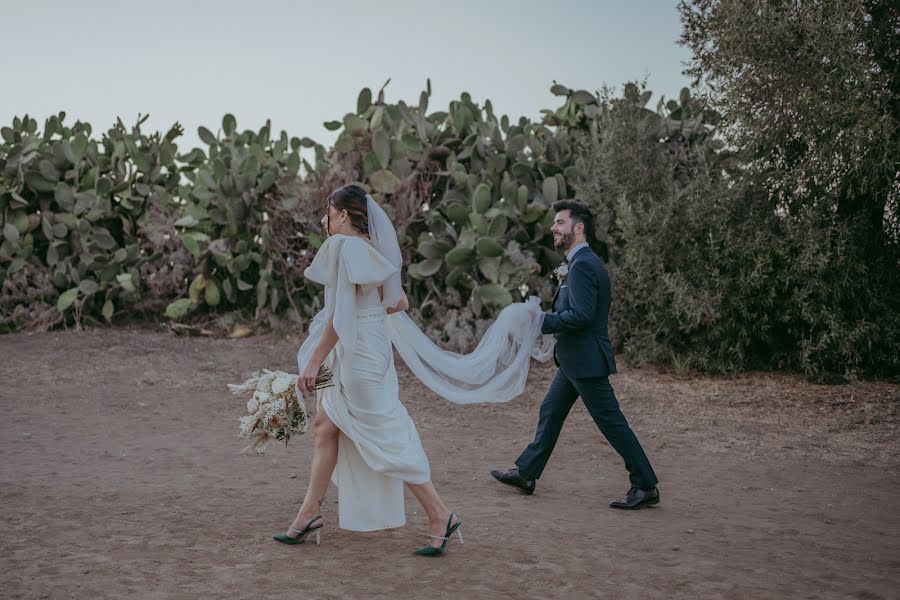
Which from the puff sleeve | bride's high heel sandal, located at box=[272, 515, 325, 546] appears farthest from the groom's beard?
bride's high heel sandal, located at box=[272, 515, 325, 546]

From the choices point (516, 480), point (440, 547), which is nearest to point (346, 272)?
point (440, 547)

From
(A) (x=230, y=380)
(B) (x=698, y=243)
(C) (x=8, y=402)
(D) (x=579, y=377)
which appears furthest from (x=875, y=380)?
(C) (x=8, y=402)

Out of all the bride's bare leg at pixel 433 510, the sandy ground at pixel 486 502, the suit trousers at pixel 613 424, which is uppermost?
the suit trousers at pixel 613 424

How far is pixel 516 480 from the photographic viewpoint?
5.64 m

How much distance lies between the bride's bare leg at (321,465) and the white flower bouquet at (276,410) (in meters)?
0.13

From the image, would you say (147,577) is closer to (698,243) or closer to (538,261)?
(698,243)

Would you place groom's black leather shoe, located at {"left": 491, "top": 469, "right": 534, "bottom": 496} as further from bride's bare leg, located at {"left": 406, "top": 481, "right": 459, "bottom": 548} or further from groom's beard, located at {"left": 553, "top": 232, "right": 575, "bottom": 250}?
groom's beard, located at {"left": 553, "top": 232, "right": 575, "bottom": 250}

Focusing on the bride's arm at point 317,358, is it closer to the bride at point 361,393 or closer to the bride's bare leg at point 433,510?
the bride at point 361,393

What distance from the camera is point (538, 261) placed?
11.8 metres

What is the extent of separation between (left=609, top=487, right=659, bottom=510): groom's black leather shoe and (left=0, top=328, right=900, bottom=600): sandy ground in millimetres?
64

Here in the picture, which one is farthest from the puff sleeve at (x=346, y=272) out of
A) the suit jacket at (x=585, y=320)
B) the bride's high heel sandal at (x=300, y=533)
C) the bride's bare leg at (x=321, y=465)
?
the suit jacket at (x=585, y=320)

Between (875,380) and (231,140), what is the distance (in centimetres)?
981

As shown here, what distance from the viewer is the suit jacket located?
517cm

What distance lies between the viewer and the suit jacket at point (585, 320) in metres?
5.17
